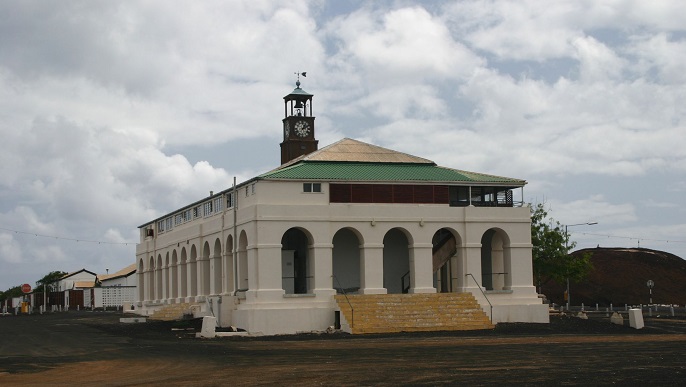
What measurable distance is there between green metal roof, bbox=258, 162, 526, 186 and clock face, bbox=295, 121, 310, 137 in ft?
51.8

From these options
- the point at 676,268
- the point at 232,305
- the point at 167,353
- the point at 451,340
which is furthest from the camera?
the point at 676,268

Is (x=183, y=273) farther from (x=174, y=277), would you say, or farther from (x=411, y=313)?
(x=411, y=313)

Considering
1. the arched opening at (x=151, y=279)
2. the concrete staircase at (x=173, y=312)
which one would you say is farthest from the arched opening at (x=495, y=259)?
the arched opening at (x=151, y=279)

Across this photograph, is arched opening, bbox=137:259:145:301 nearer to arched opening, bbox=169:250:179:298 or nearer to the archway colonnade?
arched opening, bbox=169:250:179:298

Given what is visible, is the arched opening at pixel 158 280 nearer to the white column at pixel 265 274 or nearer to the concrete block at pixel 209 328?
the white column at pixel 265 274

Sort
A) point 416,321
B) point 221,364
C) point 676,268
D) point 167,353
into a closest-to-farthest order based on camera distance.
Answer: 1. point 221,364
2. point 167,353
3. point 416,321
4. point 676,268

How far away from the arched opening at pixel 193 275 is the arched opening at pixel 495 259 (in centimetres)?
1809

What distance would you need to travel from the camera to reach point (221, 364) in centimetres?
2923

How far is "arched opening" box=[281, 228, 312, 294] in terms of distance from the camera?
54906 millimetres

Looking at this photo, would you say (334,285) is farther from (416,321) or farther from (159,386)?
(159,386)

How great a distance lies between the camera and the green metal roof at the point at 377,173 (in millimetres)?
51463

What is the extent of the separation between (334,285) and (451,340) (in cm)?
1484

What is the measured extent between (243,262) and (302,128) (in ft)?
60.8

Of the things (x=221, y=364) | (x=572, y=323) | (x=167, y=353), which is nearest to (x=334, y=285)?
(x=572, y=323)
